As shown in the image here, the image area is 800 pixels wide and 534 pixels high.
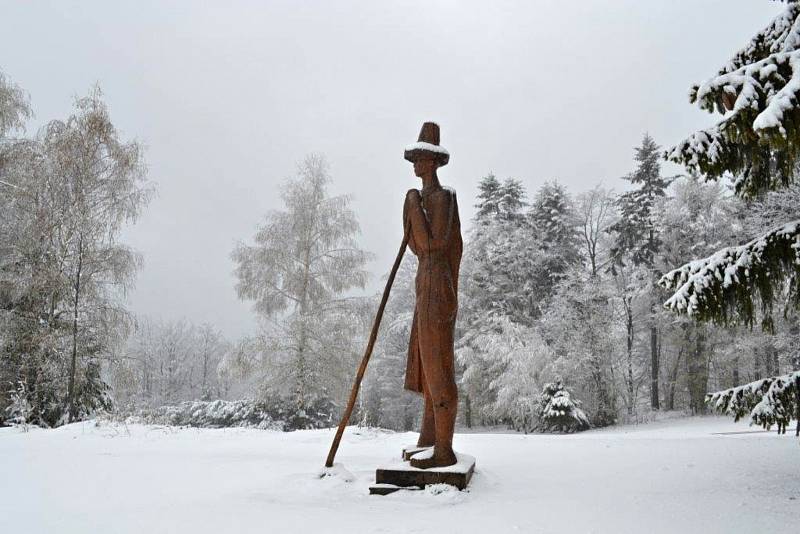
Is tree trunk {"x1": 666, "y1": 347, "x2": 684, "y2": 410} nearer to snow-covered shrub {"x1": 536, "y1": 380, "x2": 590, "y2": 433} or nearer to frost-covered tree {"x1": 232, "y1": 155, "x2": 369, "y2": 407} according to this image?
snow-covered shrub {"x1": 536, "y1": 380, "x2": 590, "y2": 433}

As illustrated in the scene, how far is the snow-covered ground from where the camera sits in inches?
125

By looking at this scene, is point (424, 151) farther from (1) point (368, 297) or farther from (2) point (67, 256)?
(1) point (368, 297)

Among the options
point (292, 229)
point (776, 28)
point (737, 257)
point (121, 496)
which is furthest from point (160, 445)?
point (292, 229)

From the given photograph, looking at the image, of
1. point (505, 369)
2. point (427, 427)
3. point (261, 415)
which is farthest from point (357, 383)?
point (505, 369)

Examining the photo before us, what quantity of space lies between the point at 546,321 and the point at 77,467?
73.7ft

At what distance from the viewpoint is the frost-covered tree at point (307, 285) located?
1847 cm

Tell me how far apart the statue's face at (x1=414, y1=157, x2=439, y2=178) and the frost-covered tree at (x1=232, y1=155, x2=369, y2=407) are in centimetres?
1415

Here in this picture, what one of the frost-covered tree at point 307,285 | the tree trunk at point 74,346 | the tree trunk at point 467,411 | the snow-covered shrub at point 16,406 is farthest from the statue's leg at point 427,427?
the tree trunk at point 467,411

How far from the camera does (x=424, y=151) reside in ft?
16.3

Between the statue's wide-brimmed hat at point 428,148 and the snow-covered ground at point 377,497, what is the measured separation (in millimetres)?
2882

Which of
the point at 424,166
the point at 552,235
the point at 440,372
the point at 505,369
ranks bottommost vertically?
the point at 505,369

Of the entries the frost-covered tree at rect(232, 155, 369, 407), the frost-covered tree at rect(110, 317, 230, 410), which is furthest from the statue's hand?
the frost-covered tree at rect(110, 317, 230, 410)

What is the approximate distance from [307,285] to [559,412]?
11074mm

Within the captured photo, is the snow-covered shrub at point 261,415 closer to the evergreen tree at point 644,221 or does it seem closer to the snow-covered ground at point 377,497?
the snow-covered ground at point 377,497
